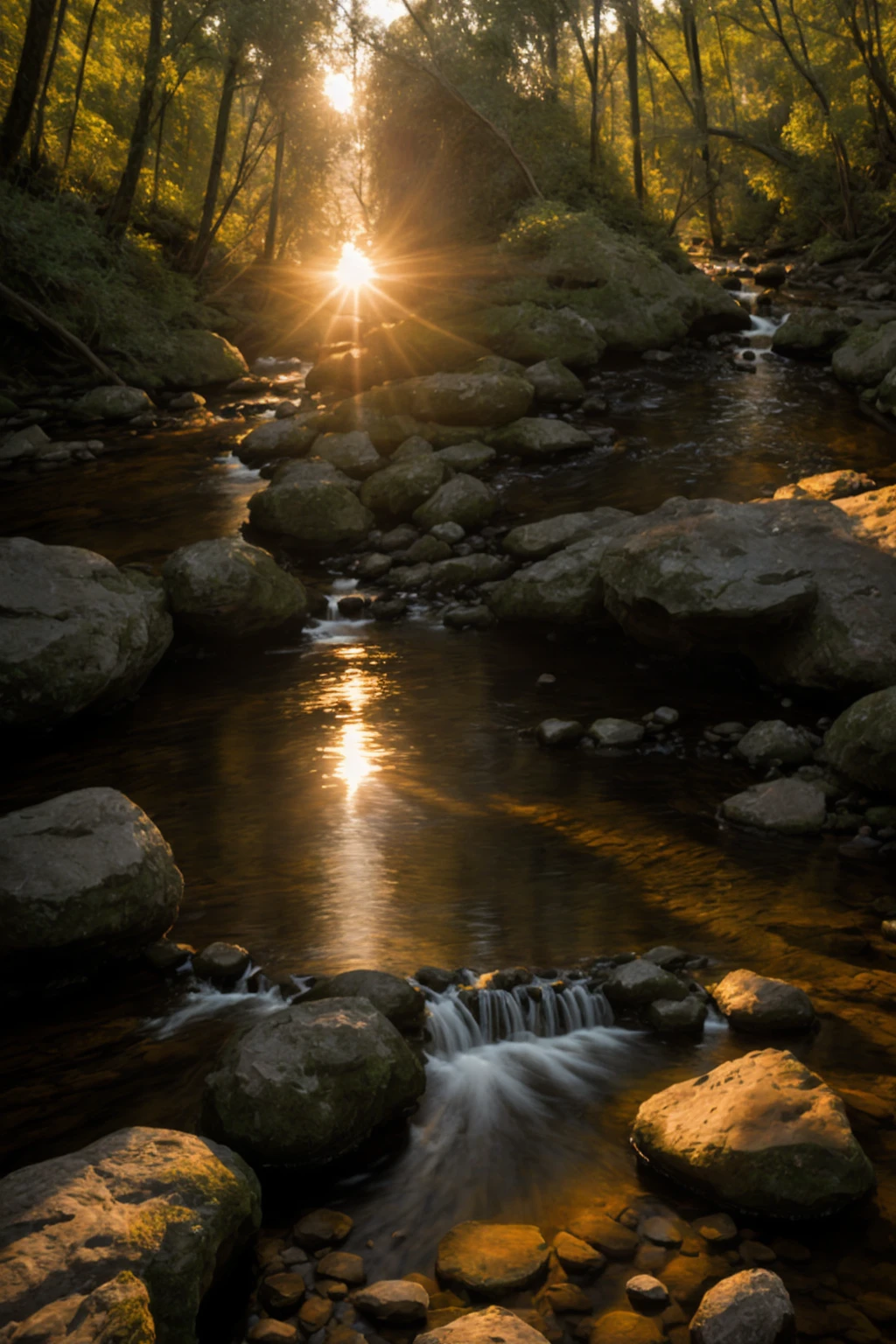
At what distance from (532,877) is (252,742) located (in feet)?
9.89

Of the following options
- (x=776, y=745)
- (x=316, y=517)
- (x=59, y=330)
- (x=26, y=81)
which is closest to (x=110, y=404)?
(x=59, y=330)

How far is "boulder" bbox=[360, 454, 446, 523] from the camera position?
1311cm

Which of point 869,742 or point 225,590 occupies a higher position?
point 225,590

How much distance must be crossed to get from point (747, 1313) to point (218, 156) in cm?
2779

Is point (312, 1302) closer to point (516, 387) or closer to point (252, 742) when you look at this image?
point (252, 742)

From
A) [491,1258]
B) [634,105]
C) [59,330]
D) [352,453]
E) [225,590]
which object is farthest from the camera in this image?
[634,105]

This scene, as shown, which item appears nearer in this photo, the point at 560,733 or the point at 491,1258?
the point at 491,1258

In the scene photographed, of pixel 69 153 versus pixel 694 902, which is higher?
pixel 69 153

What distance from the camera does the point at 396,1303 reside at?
3371 millimetres

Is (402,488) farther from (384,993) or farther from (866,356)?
(384,993)

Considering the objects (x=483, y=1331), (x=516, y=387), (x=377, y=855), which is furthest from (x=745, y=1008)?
(x=516, y=387)

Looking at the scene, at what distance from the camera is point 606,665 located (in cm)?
946

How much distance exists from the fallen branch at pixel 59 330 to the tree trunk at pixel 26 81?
8.83 feet

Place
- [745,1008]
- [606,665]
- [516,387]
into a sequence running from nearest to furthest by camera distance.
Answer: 1. [745,1008]
2. [606,665]
3. [516,387]
